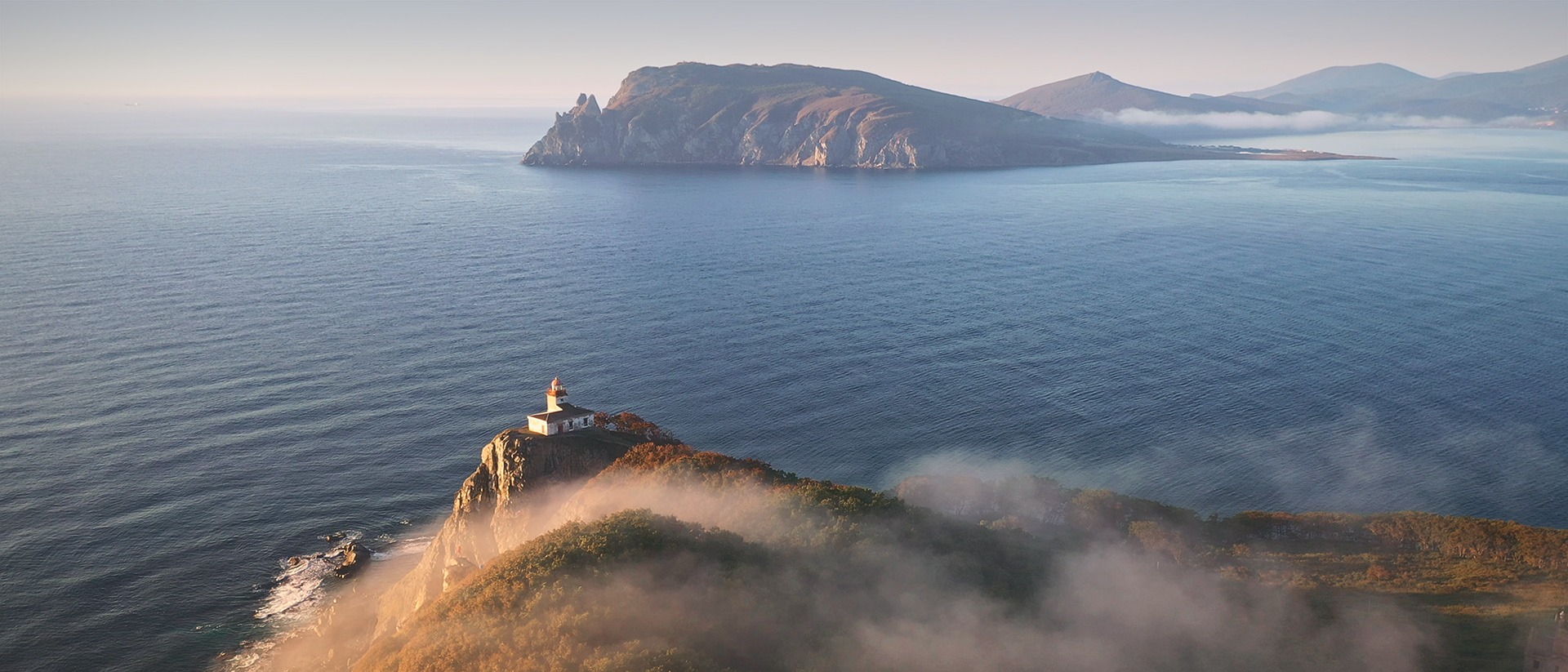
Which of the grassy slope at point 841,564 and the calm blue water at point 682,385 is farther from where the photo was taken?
the calm blue water at point 682,385

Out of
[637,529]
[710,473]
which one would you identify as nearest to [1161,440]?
[710,473]

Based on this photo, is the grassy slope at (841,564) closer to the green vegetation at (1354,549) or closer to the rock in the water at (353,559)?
the green vegetation at (1354,549)

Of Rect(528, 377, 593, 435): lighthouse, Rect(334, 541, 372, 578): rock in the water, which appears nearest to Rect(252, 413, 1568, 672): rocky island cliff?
Rect(528, 377, 593, 435): lighthouse

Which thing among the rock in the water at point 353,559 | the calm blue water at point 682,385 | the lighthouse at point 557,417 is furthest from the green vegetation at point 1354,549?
the rock in the water at point 353,559

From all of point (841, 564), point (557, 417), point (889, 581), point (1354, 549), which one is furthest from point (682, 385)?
point (1354, 549)

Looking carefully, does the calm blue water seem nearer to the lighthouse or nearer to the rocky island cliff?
the rocky island cliff

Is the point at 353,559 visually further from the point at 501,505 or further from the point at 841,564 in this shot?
the point at 841,564
